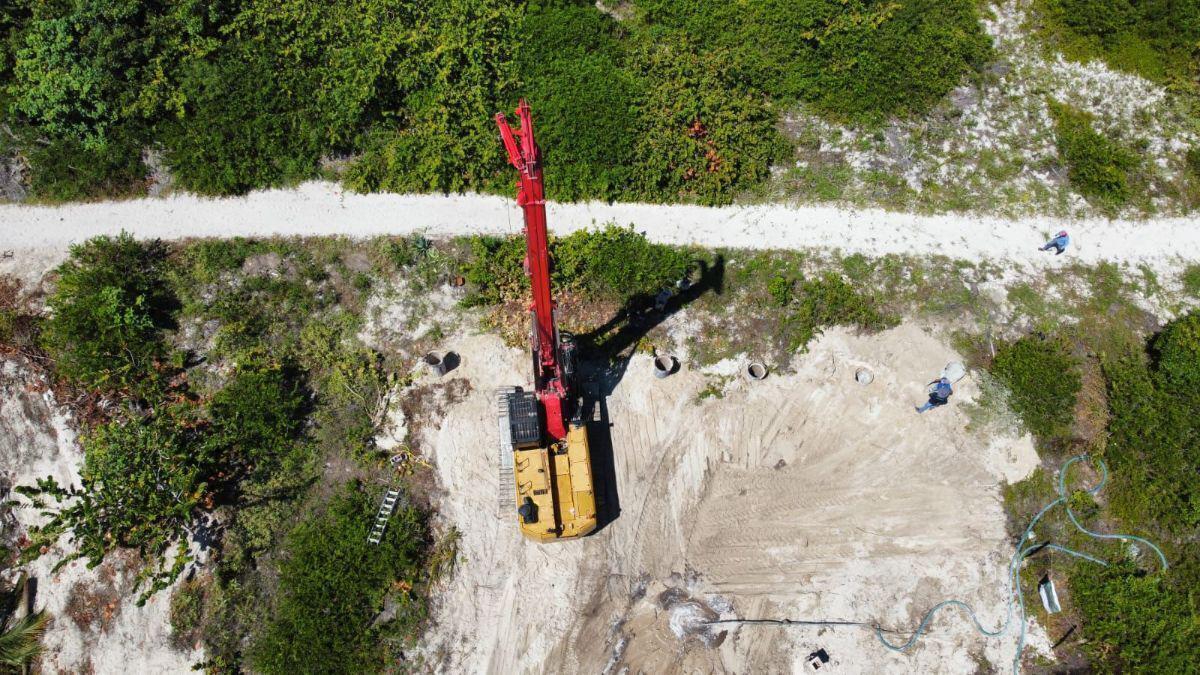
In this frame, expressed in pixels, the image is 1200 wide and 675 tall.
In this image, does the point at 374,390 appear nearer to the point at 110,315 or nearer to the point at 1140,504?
the point at 110,315

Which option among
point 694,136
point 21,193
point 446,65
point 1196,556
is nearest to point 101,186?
point 21,193

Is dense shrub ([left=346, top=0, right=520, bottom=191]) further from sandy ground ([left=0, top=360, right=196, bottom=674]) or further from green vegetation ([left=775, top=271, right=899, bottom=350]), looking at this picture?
sandy ground ([left=0, top=360, right=196, bottom=674])

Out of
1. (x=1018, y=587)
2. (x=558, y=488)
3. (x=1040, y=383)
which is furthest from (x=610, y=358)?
(x=1040, y=383)

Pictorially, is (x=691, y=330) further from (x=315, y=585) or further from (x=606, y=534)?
(x=315, y=585)

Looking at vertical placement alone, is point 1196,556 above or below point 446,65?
below

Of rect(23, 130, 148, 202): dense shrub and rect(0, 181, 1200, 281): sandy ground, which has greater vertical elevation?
rect(23, 130, 148, 202): dense shrub

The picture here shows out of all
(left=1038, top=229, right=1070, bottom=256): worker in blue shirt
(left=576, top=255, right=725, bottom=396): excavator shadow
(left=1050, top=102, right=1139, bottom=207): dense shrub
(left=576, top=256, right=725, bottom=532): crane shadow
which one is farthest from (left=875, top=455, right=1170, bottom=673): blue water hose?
(left=1050, top=102, right=1139, bottom=207): dense shrub
